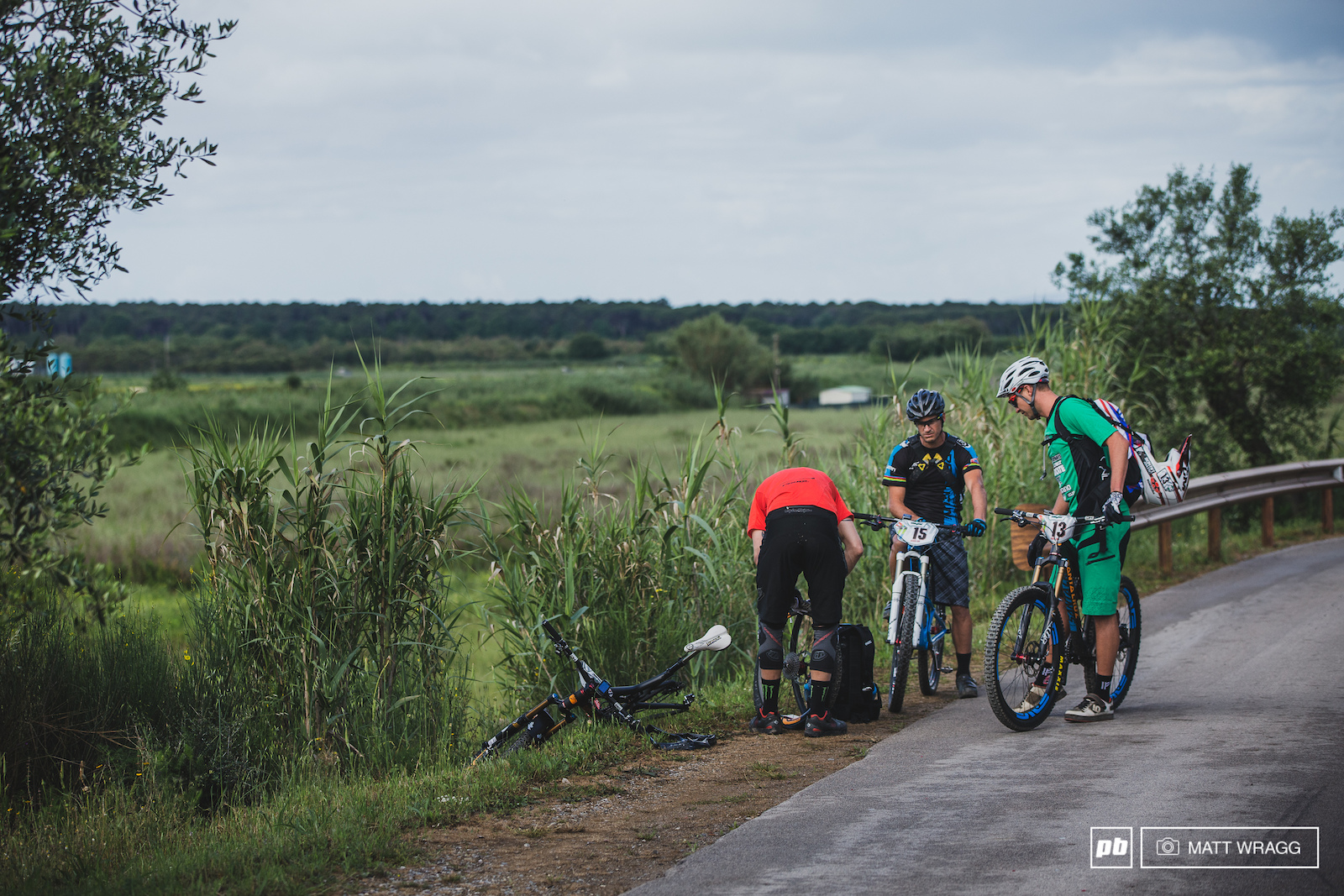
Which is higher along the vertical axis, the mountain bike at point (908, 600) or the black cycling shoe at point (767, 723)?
the mountain bike at point (908, 600)

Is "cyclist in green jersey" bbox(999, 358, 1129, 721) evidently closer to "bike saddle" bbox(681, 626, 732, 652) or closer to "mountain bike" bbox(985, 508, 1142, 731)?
"mountain bike" bbox(985, 508, 1142, 731)

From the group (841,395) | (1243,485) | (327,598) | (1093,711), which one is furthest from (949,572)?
(841,395)

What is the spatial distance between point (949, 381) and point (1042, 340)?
9.82ft

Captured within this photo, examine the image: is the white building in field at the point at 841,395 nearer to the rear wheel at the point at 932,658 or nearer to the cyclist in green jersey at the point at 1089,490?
the rear wheel at the point at 932,658

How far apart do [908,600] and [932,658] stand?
0.84m

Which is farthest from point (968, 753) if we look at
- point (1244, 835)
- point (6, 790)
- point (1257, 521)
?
point (1257, 521)

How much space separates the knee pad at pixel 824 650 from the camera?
23.6 feet

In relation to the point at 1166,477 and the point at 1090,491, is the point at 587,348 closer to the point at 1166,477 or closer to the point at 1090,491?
the point at 1090,491

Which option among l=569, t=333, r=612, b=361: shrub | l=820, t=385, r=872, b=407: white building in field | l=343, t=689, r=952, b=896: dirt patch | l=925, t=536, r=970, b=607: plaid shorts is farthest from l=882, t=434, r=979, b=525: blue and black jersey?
l=569, t=333, r=612, b=361: shrub

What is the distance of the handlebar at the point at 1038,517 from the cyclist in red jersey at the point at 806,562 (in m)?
0.97

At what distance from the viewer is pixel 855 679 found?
25.0 feet

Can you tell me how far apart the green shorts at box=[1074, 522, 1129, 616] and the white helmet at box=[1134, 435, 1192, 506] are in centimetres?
30

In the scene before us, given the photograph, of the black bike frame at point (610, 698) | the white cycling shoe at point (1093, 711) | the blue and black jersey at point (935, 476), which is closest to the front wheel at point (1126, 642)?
the white cycling shoe at point (1093, 711)

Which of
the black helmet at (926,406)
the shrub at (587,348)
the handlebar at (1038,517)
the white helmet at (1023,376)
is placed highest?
the shrub at (587,348)
